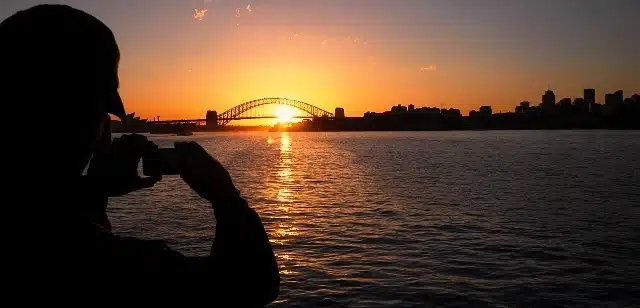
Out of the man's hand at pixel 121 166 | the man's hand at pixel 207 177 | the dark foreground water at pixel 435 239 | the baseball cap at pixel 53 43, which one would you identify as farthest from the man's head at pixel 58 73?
the dark foreground water at pixel 435 239

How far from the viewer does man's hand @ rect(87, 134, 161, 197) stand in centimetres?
168

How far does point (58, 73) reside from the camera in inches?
56.7

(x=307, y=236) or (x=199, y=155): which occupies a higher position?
(x=199, y=155)

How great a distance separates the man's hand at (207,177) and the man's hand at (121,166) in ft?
Answer: 0.44

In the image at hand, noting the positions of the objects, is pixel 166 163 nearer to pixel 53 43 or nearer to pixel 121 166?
pixel 121 166

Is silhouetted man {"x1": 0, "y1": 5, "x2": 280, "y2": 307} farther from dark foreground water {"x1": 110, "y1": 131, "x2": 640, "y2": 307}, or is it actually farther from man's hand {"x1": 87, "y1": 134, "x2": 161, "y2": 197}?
dark foreground water {"x1": 110, "y1": 131, "x2": 640, "y2": 307}

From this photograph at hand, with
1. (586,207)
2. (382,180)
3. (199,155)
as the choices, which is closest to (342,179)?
(382,180)

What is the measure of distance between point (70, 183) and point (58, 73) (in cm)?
31

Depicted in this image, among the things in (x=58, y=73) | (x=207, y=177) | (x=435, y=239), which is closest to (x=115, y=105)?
(x=58, y=73)

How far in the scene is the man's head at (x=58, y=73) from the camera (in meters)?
1.41

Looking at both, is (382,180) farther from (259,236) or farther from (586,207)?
(259,236)

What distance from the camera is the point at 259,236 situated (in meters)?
1.57

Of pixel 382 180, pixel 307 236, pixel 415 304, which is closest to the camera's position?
pixel 415 304

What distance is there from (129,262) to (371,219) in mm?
22227
